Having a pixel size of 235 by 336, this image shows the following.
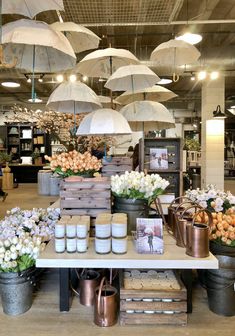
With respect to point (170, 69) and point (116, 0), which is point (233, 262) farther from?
point (170, 69)

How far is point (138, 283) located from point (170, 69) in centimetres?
521

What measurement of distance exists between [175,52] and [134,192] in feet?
6.74

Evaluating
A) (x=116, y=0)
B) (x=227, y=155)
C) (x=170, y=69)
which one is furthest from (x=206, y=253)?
(x=227, y=155)

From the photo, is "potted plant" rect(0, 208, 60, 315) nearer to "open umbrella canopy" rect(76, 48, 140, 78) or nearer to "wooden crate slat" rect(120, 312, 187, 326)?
"wooden crate slat" rect(120, 312, 187, 326)

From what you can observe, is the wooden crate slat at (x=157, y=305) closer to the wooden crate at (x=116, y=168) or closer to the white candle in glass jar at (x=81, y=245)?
the white candle in glass jar at (x=81, y=245)

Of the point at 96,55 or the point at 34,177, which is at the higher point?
the point at 96,55

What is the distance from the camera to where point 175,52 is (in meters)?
3.69

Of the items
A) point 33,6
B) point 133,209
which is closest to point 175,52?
point 33,6

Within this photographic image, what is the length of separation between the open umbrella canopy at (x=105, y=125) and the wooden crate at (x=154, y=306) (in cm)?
130

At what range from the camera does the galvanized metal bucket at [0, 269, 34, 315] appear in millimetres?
2201

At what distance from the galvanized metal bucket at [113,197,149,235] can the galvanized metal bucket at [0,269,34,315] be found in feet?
2.69

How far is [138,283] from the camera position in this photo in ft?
7.37

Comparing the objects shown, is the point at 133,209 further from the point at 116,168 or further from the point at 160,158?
the point at 160,158

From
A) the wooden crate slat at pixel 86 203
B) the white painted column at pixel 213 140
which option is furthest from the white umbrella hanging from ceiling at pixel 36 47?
the white painted column at pixel 213 140
